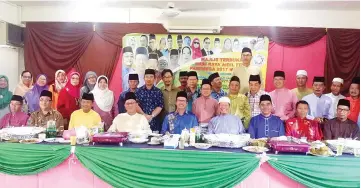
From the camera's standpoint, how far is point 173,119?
11.4 feet

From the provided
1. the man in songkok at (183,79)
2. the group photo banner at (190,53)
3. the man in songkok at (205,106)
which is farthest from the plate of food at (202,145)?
the group photo banner at (190,53)

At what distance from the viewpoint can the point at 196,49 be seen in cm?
474

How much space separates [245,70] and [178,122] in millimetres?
1597

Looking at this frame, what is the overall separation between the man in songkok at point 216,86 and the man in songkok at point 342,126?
52.3 inches

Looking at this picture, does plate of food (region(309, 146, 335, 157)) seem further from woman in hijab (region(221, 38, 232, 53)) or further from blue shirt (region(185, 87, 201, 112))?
woman in hijab (region(221, 38, 232, 53))

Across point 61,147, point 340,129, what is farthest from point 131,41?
point 340,129

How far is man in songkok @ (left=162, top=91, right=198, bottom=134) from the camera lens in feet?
11.3

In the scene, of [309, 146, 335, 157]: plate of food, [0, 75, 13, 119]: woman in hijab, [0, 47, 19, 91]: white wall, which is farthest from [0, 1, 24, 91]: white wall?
[309, 146, 335, 157]: plate of food

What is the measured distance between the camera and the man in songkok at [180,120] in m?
3.45

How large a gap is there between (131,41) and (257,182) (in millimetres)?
3040

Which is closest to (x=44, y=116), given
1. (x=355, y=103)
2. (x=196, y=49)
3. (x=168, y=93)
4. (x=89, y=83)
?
(x=89, y=83)

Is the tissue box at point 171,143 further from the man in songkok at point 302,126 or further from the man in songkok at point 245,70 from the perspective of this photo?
the man in songkok at point 245,70

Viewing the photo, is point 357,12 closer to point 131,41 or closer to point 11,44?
point 131,41

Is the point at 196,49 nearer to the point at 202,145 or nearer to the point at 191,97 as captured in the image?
the point at 191,97
